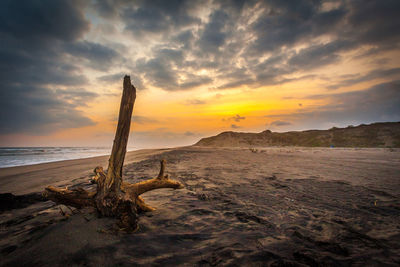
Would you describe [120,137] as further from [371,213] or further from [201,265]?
[371,213]

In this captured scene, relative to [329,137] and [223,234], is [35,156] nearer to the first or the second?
[223,234]

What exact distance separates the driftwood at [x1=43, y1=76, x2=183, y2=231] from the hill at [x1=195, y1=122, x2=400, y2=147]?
156 ft

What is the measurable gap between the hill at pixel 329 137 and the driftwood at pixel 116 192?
47.4m

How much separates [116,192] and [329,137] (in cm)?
5350

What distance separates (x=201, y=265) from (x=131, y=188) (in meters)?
1.83

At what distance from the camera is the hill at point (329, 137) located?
36.5 m

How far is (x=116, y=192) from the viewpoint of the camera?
286cm

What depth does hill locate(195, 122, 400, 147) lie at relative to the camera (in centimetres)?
3650

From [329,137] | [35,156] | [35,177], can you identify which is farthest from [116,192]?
[329,137]

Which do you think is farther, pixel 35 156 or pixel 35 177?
pixel 35 156

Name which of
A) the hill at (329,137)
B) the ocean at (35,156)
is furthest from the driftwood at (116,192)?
the hill at (329,137)

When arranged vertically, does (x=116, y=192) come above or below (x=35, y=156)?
below

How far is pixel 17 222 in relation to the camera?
120 inches

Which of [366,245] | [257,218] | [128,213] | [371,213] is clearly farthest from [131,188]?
[371,213]
